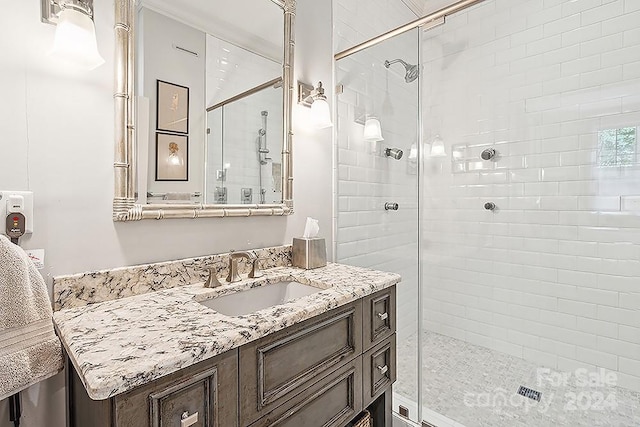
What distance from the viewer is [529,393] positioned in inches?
74.7

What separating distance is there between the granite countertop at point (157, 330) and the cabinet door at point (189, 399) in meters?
0.03

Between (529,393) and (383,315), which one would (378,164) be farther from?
(529,393)

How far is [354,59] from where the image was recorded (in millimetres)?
1941

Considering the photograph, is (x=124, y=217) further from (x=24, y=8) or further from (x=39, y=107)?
(x=24, y=8)

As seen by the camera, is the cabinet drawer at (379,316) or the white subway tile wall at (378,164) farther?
the white subway tile wall at (378,164)

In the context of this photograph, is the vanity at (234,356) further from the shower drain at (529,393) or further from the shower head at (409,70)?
the shower head at (409,70)

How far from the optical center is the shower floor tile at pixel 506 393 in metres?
1.69

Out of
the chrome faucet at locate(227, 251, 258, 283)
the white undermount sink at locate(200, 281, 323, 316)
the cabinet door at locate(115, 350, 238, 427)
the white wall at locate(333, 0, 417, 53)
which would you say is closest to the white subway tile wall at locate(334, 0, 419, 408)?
the white wall at locate(333, 0, 417, 53)

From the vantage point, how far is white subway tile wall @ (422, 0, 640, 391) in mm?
1936

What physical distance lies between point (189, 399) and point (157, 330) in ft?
0.62

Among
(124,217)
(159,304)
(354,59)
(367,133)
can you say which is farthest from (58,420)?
(354,59)

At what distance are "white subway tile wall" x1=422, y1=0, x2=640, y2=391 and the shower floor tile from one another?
0.41 feet

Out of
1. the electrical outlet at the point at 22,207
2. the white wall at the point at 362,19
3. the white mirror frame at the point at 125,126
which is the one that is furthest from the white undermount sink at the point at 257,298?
the white wall at the point at 362,19

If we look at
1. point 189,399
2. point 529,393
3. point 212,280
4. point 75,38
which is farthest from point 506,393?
point 75,38
